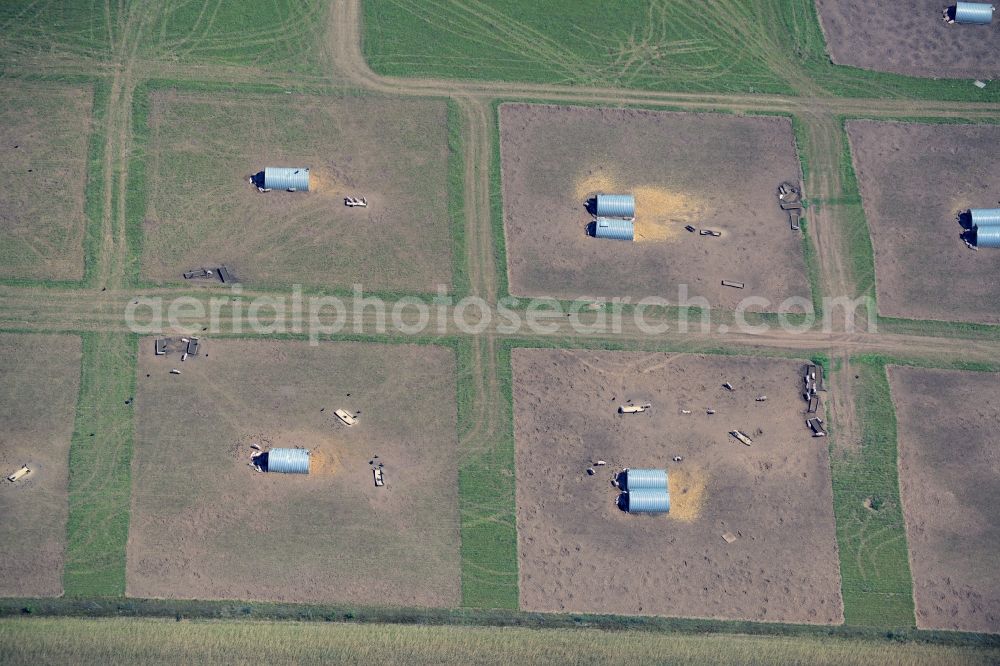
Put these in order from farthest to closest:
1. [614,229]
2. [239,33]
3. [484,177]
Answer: [239,33] → [484,177] → [614,229]

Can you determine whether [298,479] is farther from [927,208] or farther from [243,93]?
[927,208]

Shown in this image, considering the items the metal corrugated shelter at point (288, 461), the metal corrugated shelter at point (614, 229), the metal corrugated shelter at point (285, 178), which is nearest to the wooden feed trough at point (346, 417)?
the metal corrugated shelter at point (288, 461)

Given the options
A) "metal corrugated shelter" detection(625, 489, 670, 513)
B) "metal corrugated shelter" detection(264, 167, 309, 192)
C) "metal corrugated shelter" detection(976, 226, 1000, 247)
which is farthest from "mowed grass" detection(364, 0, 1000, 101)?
"metal corrugated shelter" detection(625, 489, 670, 513)

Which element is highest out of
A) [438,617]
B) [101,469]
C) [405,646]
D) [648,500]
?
[101,469]

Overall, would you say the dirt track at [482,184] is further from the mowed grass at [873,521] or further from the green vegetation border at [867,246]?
the mowed grass at [873,521]

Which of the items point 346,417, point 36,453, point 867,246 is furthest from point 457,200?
point 36,453

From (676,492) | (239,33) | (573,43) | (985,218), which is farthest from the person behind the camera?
(573,43)

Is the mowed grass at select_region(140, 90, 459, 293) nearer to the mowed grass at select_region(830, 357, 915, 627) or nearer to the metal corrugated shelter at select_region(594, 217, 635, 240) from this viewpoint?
the metal corrugated shelter at select_region(594, 217, 635, 240)
